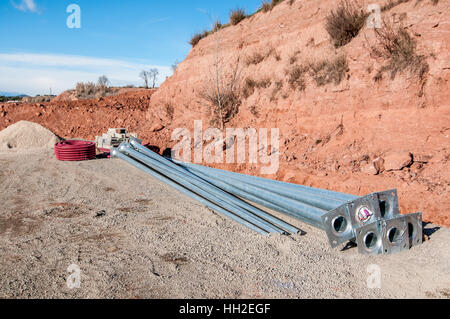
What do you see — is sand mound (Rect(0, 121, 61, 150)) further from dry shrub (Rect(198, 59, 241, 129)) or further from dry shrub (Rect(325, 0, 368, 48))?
dry shrub (Rect(325, 0, 368, 48))

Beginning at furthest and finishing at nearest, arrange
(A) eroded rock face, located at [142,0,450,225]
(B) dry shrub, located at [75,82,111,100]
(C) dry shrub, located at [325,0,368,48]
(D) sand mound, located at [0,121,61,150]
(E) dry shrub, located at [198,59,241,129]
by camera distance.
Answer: (B) dry shrub, located at [75,82,111,100] → (D) sand mound, located at [0,121,61,150] → (E) dry shrub, located at [198,59,241,129] → (C) dry shrub, located at [325,0,368,48] → (A) eroded rock face, located at [142,0,450,225]

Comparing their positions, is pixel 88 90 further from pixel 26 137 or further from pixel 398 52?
pixel 398 52

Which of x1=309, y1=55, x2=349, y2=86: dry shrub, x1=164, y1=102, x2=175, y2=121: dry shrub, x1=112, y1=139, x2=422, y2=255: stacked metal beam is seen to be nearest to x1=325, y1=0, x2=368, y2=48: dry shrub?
x1=309, y1=55, x2=349, y2=86: dry shrub

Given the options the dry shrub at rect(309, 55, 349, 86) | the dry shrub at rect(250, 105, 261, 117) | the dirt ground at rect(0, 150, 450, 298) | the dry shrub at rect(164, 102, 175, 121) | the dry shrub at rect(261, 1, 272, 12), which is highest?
the dry shrub at rect(261, 1, 272, 12)

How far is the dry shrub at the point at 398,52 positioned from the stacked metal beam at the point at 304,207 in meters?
3.89

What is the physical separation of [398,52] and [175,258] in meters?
7.12

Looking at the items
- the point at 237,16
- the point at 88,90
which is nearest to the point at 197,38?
the point at 237,16

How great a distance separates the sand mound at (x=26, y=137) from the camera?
1361 centimetres

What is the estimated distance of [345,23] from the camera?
9406mm

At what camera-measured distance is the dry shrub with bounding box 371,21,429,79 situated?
292 inches

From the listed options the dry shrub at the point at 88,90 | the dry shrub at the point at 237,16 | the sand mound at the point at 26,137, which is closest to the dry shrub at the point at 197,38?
the dry shrub at the point at 237,16

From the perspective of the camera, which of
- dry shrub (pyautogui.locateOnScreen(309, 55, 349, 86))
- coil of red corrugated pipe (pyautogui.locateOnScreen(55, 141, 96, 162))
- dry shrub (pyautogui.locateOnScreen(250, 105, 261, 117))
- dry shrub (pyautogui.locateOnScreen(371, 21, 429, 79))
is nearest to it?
dry shrub (pyautogui.locateOnScreen(371, 21, 429, 79))

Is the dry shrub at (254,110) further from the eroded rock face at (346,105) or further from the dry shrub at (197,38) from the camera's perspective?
the dry shrub at (197,38)

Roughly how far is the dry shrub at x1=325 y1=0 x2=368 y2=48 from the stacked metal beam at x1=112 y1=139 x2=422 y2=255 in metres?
5.46
